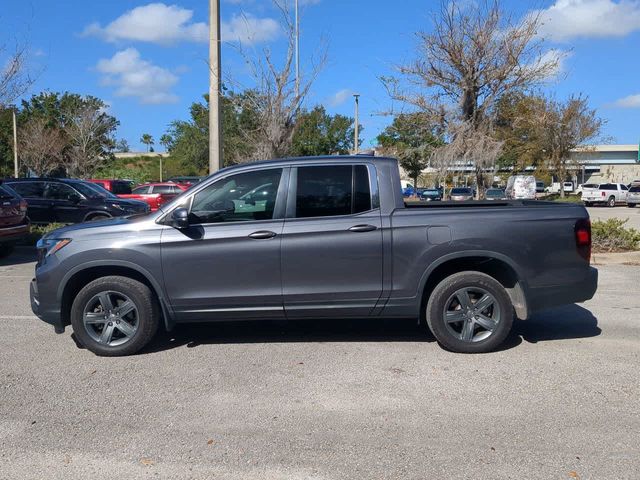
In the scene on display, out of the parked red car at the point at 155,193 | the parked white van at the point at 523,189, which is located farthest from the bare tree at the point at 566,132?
the parked red car at the point at 155,193

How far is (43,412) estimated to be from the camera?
4469mm

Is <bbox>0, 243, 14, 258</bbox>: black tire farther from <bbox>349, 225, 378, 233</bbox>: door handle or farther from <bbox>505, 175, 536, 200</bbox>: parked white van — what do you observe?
<bbox>505, 175, 536, 200</bbox>: parked white van

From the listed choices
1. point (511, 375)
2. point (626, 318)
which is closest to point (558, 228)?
point (511, 375)

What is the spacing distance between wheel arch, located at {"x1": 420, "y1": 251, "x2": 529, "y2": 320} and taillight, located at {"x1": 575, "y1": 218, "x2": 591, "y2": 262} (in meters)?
0.64

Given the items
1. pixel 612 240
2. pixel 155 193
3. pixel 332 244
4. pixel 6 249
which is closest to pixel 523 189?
pixel 155 193

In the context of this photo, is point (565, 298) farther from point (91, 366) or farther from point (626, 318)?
point (91, 366)

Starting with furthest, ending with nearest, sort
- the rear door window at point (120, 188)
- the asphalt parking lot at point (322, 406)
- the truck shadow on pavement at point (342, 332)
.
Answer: the rear door window at point (120, 188), the truck shadow on pavement at point (342, 332), the asphalt parking lot at point (322, 406)

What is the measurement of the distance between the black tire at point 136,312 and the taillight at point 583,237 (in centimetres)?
408

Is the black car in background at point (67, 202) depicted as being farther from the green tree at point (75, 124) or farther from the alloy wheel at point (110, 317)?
the green tree at point (75, 124)

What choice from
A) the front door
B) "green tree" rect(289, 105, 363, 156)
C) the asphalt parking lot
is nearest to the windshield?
the asphalt parking lot

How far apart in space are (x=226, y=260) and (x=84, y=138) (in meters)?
41.1

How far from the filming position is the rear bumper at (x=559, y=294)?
565cm

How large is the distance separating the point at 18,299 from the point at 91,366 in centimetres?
365

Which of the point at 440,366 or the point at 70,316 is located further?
the point at 70,316
